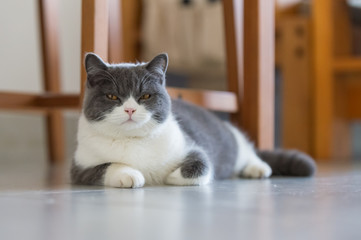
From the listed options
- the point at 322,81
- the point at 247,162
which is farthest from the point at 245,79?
the point at 322,81

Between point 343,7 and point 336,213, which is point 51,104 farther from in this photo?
point 343,7

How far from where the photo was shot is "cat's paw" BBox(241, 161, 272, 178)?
5.06 feet

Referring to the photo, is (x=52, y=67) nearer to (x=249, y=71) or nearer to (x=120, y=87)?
(x=249, y=71)

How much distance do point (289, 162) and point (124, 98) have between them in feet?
2.14

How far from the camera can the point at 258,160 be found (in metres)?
1.68

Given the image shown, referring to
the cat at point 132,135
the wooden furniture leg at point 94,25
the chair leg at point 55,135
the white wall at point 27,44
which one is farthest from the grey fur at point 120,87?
the white wall at point 27,44

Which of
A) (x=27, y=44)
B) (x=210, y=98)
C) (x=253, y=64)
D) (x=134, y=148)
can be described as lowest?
(x=134, y=148)

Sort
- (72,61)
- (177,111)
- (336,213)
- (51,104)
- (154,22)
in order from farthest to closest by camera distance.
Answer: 1. (72,61)
2. (154,22)
3. (51,104)
4. (177,111)
5. (336,213)

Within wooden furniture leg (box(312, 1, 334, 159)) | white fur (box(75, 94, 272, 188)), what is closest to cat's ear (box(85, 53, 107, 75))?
white fur (box(75, 94, 272, 188))

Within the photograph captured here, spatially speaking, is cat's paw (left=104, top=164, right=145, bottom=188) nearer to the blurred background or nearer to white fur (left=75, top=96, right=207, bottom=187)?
white fur (left=75, top=96, right=207, bottom=187)

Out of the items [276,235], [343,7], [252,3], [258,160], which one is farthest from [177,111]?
[343,7]

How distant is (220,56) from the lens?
2695 millimetres

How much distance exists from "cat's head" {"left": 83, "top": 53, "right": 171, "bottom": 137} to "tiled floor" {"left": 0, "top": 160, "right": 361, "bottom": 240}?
0.52ft

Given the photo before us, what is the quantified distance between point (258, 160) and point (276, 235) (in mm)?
1014
